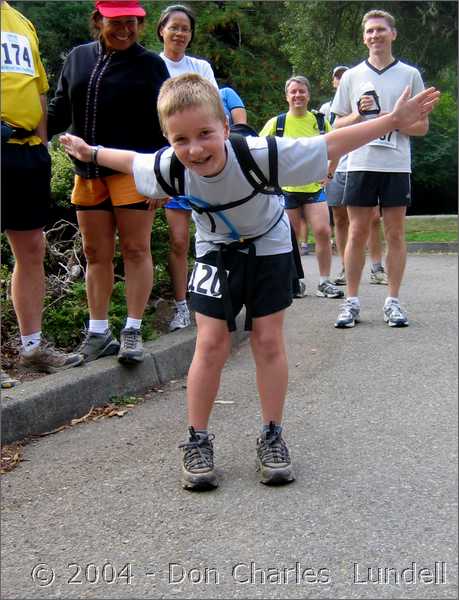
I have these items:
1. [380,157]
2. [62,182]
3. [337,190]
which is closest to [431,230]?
[337,190]

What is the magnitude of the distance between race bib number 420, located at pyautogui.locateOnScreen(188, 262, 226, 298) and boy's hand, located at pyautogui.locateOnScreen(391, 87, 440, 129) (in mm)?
900

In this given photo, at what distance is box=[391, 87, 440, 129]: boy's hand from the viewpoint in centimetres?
312

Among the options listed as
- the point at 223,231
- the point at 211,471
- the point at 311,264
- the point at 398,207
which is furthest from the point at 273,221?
the point at 311,264

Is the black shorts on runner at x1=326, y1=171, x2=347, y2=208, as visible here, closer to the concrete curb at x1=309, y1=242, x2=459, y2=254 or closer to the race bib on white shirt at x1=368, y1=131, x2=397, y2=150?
the race bib on white shirt at x1=368, y1=131, x2=397, y2=150

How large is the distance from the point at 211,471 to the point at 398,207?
10.8 ft

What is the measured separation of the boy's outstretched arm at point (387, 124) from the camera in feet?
10.2

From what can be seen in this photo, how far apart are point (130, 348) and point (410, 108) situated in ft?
7.02

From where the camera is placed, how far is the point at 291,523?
9.70 feet

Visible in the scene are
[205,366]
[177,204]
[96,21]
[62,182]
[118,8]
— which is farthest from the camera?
[62,182]

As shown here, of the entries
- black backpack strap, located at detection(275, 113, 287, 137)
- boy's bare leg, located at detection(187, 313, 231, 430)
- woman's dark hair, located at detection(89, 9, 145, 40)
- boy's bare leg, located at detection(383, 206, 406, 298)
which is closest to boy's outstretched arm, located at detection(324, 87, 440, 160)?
boy's bare leg, located at detection(187, 313, 231, 430)

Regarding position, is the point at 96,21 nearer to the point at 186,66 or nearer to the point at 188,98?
the point at 186,66

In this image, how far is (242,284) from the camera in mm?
3418

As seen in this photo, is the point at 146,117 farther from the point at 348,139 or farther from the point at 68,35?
the point at 68,35

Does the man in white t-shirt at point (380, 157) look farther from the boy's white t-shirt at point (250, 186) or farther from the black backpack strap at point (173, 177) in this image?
the black backpack strap at point (173, 177)
